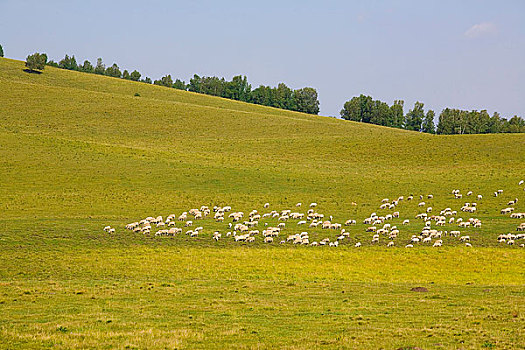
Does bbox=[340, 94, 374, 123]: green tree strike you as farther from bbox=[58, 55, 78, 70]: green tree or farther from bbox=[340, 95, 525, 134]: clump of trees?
bbox=[58, 55, 78, 70]: green tree

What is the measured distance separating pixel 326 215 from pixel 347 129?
5910cm

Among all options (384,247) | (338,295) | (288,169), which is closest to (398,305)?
(338,295)

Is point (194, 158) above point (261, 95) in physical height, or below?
below

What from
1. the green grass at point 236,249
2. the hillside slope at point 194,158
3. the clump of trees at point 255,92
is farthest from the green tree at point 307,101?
the green grass at point 236,249

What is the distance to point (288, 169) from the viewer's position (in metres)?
67.4

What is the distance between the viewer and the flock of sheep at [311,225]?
37.7 m

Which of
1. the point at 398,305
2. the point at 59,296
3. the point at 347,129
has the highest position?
the point at 347,129

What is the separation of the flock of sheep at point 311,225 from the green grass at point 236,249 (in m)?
0.76

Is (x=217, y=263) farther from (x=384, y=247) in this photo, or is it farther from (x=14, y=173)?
(x=14, y=173)

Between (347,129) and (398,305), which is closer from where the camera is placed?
(398,305)

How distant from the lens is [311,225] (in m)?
42.7

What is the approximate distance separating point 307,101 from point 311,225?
474ft

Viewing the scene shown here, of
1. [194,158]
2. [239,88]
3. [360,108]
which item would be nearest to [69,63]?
[239,88]

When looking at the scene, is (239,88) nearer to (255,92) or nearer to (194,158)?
(255,92)
